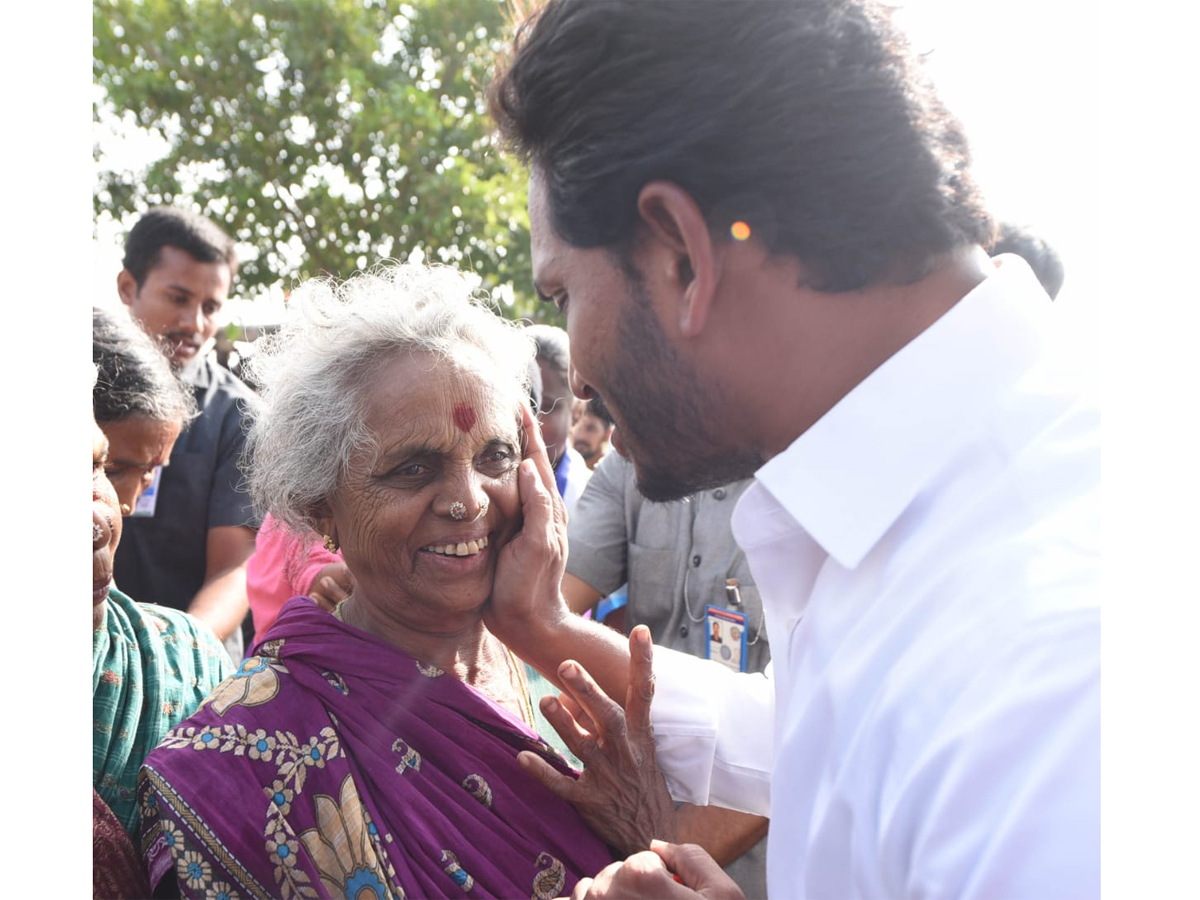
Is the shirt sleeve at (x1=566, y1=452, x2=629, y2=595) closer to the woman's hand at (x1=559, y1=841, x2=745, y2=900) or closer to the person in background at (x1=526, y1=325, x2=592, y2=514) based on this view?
the person in background at (x1=526, y1=325, x2=592, y2=514)

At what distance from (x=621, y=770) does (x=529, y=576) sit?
515 millimetres

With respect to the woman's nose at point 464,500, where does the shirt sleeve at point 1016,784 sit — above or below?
below

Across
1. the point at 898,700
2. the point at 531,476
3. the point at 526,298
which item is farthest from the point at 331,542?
the point at 526,298

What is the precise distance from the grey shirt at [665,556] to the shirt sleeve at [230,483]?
1357mm

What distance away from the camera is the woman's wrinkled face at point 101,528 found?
7.34 feet

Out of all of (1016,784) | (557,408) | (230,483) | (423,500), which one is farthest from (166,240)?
(1016,784)

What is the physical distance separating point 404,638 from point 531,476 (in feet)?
1.72

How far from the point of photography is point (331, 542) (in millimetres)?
2547

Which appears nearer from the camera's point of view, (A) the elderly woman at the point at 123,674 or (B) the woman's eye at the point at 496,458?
(A) the elderly woman at the point at 123,674

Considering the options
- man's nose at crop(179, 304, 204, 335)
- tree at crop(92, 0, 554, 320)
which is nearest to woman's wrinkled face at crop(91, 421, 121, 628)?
man's nose at crop(179, 304, 204, 335)

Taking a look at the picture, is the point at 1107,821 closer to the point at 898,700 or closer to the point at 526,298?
the point at 898,700

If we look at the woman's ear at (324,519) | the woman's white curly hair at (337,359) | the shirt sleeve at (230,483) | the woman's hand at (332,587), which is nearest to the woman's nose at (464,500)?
the woman's white curly hair at (337,359)

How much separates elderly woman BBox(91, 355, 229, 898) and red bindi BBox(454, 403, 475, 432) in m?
0.84

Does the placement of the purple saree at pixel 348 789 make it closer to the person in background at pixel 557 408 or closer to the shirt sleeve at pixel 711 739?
the shirt sleeve at pixel 711 739
